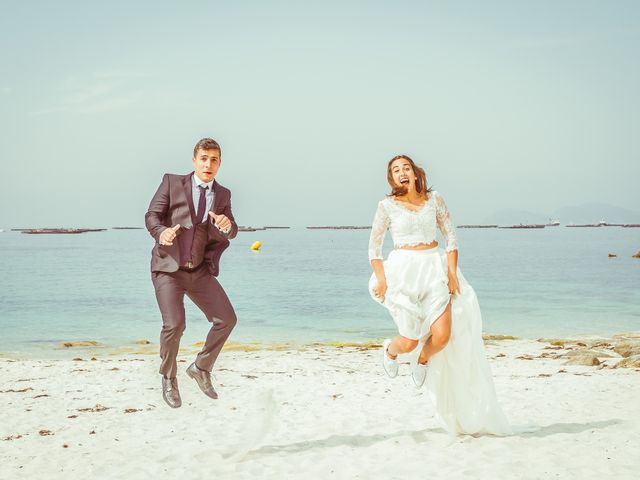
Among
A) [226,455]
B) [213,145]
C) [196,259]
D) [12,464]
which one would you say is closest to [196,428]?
[226,455]

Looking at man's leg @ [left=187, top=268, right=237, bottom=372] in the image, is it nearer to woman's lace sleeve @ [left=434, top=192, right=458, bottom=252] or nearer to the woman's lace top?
the woman's lace top

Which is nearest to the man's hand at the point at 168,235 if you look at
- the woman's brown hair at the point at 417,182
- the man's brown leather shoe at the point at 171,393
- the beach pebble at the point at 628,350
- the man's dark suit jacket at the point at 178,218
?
the man's dark suit jacket at the point at 178,218

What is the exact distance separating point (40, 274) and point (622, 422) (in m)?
59.7

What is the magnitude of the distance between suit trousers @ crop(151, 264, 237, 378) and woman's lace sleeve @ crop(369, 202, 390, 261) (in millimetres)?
1506

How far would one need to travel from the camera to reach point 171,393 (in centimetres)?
580

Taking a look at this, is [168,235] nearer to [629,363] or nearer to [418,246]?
[418,246]

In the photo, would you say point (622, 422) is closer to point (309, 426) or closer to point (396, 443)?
point (396, 443)

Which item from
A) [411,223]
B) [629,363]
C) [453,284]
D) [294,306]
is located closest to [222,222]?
[411,223]

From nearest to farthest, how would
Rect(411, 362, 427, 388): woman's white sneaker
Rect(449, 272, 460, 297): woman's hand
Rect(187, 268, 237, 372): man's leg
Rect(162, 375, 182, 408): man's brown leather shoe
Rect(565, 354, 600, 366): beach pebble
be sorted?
Rect(162, 375, 182, 408): man's brown leather shoe → Rect(187, 268, 237, 372): man's leg → Rect(449, 272, 460, 297): woman's hand → Rect(411, 362, 427, 388): woman's white sneaker → Rect(565, 354, 600, 366): beach pebble

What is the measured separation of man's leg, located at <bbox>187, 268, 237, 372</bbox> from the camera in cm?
595

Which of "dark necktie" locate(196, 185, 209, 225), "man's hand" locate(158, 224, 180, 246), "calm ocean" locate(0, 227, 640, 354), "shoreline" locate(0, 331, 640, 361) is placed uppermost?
"dark necktie" locate(196, 185, 209, 225)

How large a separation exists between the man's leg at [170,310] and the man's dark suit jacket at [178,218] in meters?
0.13

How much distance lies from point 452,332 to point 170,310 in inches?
113

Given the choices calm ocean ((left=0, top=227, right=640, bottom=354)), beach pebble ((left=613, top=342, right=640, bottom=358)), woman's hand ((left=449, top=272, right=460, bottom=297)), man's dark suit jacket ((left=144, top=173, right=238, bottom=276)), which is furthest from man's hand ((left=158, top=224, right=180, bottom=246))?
calm ocean ((left=0, top=227, right=640, bottom=354))
